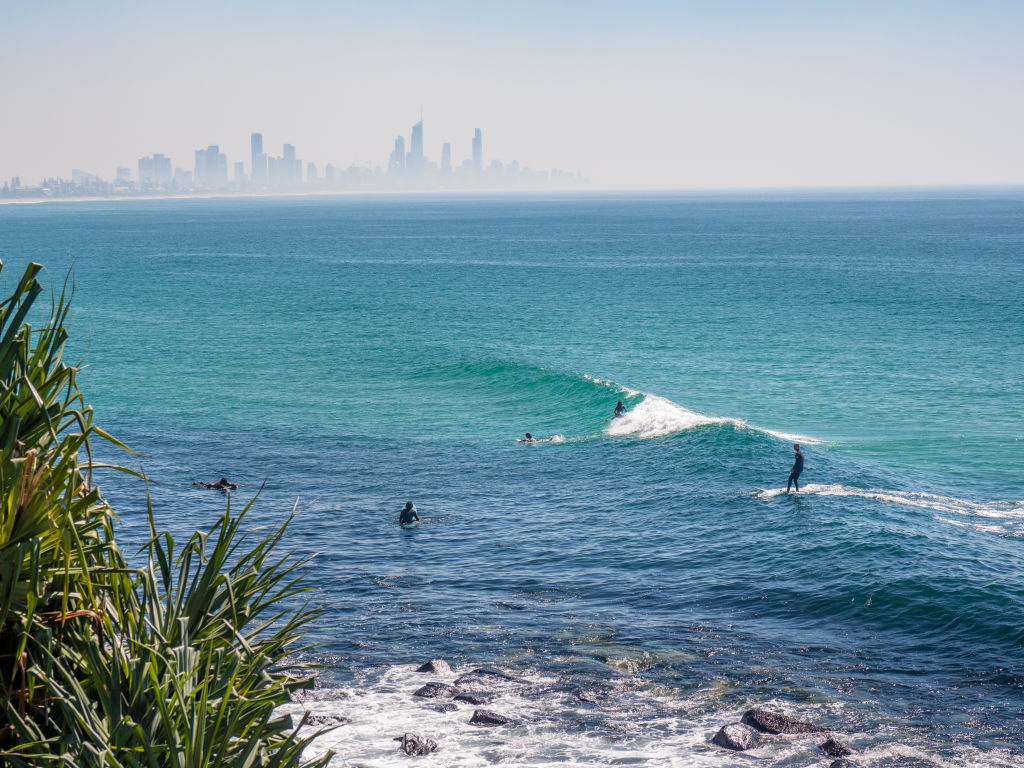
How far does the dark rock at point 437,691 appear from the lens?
72.6ft

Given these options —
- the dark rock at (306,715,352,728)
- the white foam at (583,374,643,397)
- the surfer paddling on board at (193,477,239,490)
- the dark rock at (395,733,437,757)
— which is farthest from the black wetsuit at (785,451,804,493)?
the dark rock at (306,715,352,728)

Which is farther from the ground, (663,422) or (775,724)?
(775,724)

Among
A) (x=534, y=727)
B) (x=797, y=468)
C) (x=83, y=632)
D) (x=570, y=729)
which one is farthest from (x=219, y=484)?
(x=83, y=632)

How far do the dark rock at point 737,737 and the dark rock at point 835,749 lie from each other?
4.16ft

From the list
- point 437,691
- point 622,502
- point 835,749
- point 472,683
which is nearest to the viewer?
point 835,749

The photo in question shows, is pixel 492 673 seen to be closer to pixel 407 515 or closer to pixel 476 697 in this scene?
pixel 476 697

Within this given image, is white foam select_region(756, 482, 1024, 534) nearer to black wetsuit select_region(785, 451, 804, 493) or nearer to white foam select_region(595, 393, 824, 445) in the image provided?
black wetsuit select_region(785, 451, 804, 493)

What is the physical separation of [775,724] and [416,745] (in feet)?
24.2

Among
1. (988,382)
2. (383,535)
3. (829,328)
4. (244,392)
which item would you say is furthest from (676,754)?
(829,328)

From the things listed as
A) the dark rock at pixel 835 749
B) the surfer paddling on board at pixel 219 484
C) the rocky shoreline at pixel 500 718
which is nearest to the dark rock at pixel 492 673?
the rocky shoreline at pixel 500 718

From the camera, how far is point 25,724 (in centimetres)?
723

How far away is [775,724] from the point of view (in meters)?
20.2

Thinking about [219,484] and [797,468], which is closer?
[797,468]

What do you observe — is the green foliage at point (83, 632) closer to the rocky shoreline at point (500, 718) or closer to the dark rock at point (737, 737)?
the rocky shoreline at point (500, 718)
